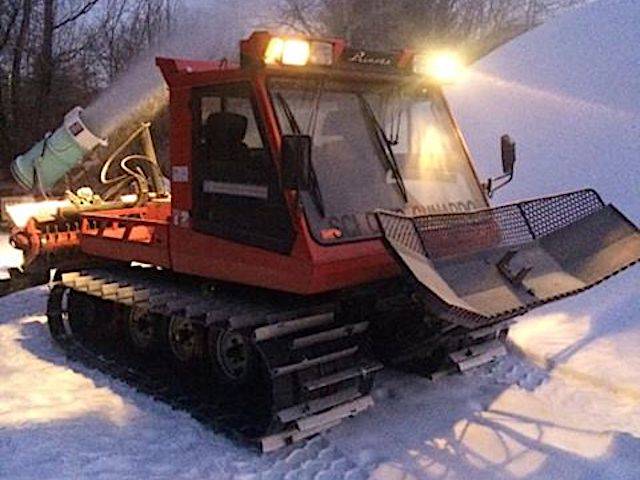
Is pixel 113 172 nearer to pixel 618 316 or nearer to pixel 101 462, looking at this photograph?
pixel 101 462

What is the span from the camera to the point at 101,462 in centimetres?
445

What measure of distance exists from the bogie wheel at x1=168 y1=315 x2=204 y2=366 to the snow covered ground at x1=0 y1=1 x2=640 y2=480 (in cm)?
48

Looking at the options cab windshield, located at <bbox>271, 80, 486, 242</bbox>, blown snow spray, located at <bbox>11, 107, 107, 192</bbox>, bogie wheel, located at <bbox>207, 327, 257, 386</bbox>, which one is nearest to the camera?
cab windshield, located at <bbox>271, 80, 486, 242</bbox>

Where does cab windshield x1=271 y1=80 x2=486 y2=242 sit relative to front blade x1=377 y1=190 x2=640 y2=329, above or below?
above

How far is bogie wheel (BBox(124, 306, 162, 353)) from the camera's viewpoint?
6129 millimetres

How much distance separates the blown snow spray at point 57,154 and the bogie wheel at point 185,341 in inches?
86.3

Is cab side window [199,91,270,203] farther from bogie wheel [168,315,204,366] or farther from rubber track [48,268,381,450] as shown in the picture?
bogie wheel [168,315,204,366]

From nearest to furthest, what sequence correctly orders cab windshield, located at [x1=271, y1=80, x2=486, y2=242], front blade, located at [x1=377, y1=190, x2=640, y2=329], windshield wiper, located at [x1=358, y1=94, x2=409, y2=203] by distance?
1. front blade, located at [x1=377, y1=190, x2=640, y2=329]
2. cab windshield, located at [x1=271, y1=80, x2=486, y2=242]
3. windshield wiper, located at [x1=358, y1=94, x2=409, y2=203]

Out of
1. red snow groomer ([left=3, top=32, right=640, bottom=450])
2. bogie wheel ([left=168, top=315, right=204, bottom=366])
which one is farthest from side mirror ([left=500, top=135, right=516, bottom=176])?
bogie wheel ([left=168, top=315, right=204, bottom=366])

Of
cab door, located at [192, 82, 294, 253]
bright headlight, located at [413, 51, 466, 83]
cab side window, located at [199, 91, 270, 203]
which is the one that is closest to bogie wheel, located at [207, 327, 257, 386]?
cab door, located at [192, 82, 294, 253]

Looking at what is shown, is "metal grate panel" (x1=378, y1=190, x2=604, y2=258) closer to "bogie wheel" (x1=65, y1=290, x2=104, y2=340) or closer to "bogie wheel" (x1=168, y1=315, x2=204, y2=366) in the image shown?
"bogie wheel" (x1=168, y1=315, x2=204, y2=366)

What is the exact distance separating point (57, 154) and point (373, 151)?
3657 millimetres

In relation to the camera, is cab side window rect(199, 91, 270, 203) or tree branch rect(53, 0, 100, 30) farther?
tree branch rect(53, 0, 100, 30)

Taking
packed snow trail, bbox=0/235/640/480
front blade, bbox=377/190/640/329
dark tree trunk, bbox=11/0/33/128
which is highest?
dark tree trunk, bbox=11/0/33/128
